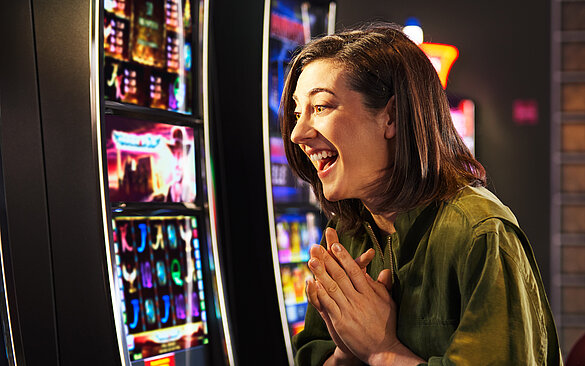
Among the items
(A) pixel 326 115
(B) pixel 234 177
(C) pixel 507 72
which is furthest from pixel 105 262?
(C) pixel 507 72

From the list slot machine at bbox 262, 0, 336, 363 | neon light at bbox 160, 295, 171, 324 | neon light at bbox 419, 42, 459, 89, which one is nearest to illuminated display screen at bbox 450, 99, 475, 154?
neon light at bbox 419, 42, 459, 89

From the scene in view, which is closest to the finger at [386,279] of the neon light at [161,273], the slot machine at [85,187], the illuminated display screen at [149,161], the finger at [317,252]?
the finger at [317,252]

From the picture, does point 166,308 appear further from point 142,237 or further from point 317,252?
point 317,252

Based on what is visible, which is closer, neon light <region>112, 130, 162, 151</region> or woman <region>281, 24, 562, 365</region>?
woman <region>281, 24, 562, 365</region>

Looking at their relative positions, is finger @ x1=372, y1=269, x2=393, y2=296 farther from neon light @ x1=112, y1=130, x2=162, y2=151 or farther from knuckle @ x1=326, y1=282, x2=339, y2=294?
neon light @ x1=112, y1=130, x2=162, y2=151

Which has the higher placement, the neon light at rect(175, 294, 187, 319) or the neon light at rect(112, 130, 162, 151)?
the neon light at rect(112, 130, 162, 151)

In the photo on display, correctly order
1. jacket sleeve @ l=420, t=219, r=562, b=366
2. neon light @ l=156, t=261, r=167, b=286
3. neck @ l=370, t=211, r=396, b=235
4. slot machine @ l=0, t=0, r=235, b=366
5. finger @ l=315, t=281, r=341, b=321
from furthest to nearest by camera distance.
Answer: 1. neon light @ l=156, t=261, r=167, b=286
2. slot machine @ l=0, t=0, r=235, b=366
3. neck @ l=370, t=211, r=396, b=235
4. finger @ l=315, t=281, r=341, b=321
5. jacket sleeve @ l=420, t=219, r=562, b=366

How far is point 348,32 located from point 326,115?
164mm

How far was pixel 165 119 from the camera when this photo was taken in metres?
2.37

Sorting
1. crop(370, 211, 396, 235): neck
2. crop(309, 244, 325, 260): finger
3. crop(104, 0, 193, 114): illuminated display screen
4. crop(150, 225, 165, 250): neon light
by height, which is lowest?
crop(150, 225, 165, 250): neon light

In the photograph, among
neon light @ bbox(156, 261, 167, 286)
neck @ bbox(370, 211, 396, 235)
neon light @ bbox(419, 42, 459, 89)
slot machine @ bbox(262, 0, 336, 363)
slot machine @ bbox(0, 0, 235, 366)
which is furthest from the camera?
neon light @ bbox(419, 42, 459, 89)

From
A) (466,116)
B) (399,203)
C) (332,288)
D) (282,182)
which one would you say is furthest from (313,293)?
(466,116)

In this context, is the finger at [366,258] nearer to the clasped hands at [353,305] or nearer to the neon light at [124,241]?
the clasped hands at [353,305]

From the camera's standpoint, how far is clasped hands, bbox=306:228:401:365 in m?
1.06
